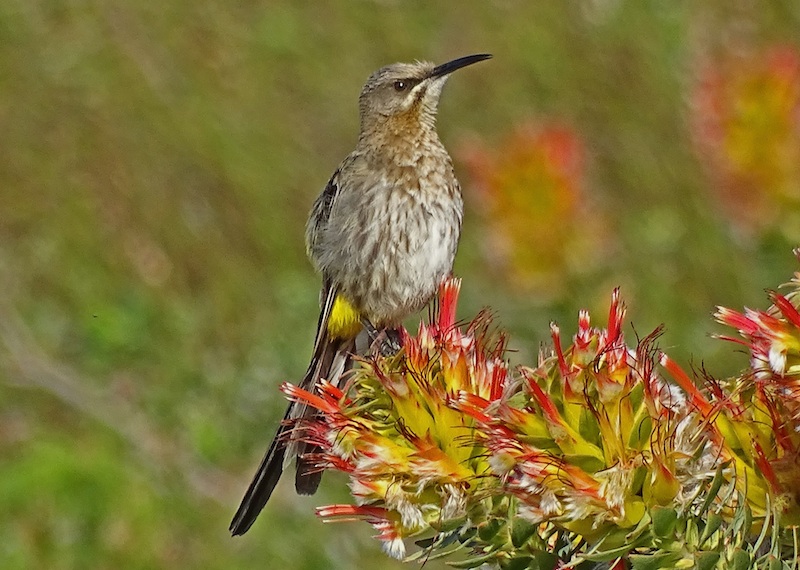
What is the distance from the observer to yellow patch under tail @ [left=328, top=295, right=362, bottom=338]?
14.9 feet

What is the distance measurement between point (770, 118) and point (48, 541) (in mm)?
4139

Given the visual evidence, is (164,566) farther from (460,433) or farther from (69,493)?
(460,433)

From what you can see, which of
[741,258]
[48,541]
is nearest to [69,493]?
[48,541]

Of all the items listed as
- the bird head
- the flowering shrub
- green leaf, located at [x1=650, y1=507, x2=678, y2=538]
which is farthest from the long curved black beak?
green leaf, located at [x1=650, y1=507, x2=678, y2=538]

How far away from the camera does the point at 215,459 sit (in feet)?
23.6

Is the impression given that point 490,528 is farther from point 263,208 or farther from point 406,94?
point 263,208

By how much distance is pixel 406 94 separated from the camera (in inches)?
192

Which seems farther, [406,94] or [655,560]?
[406,94]

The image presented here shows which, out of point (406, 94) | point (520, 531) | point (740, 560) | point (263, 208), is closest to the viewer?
point (740, 560)

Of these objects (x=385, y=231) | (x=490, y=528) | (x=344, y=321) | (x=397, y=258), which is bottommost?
(x=490, y=528)

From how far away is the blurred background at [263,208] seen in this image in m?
5.52

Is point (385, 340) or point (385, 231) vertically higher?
point (385, 231)

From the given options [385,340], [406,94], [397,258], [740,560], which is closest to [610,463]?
[740,560]

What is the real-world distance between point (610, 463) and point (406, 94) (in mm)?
3209
